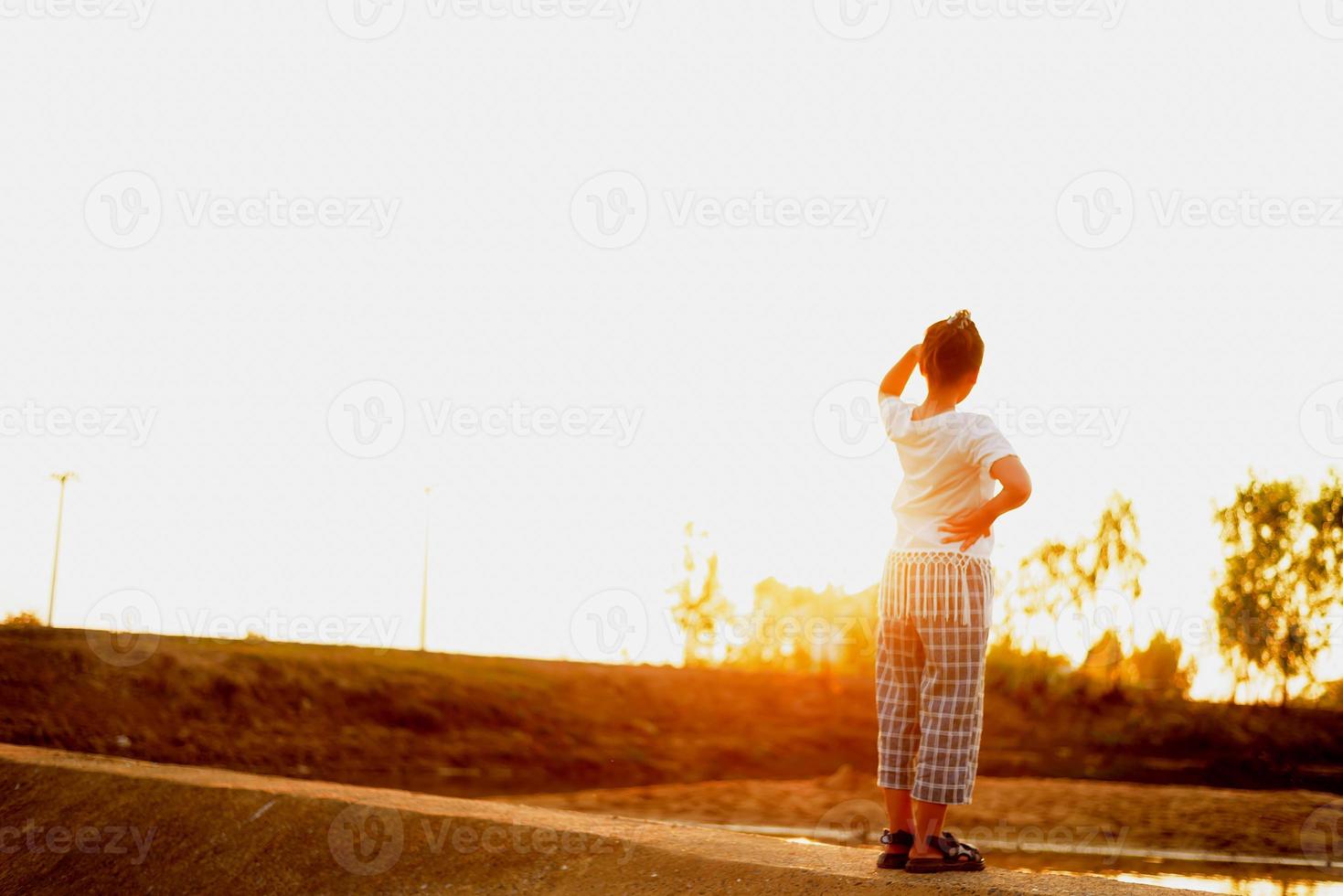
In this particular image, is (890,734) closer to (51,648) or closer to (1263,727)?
(51,648)

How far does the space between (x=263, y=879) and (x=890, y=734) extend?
10.2 ft

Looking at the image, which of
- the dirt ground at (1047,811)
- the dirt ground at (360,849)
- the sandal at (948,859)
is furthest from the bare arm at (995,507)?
the dirt ground at (1047,811)

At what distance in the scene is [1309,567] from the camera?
83.8 feet

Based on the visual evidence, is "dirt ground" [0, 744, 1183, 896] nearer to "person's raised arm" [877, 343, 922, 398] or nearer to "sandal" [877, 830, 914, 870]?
"sandal" [877, 830, 914, 870]

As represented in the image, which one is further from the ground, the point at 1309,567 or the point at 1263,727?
the point at 1309,567

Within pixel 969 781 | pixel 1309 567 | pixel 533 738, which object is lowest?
pixel 533 738

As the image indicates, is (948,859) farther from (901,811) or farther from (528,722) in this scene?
(528,722)

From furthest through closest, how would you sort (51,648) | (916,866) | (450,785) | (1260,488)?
(1260,488), (51,648), (450,785), (916,866)

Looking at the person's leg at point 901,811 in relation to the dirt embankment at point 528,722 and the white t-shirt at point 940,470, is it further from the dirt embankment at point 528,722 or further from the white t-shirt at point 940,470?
the dirt embankment at point 528,722

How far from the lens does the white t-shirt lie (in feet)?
15.0

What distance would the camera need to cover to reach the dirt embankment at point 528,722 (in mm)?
18891

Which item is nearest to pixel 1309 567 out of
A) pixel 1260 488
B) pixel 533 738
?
pixel 1260 488

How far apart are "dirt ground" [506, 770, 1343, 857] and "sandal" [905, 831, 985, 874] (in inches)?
224

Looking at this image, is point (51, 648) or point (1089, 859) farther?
point (51, 648)
